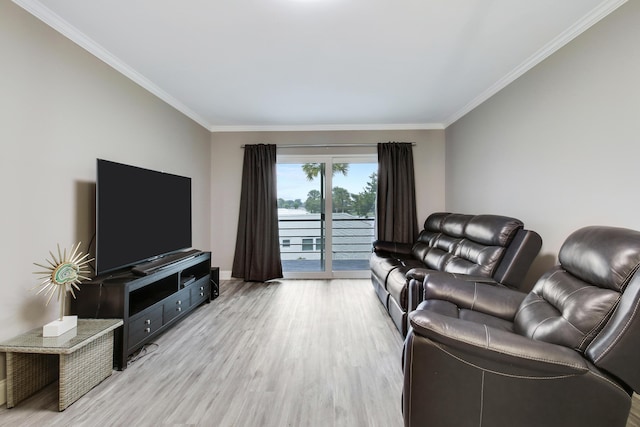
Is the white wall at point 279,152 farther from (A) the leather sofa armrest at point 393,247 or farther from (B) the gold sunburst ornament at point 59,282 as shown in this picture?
(B) the gold sunburst ornament at point 59,282

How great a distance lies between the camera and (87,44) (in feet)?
7.31

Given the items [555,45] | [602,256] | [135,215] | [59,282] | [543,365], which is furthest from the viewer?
[135,215]

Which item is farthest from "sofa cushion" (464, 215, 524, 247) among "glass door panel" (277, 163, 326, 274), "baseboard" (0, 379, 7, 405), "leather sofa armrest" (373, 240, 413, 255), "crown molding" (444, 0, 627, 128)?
"baseboard" (0, 379, 7, 405)

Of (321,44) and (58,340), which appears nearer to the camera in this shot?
(58,340)

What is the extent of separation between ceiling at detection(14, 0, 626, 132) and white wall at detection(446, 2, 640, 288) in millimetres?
183

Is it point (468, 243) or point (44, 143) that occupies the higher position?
point (44, 143)

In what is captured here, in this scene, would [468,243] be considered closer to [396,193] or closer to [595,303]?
[595,303]

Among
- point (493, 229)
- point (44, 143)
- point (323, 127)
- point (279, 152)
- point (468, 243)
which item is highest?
point (323, 127)

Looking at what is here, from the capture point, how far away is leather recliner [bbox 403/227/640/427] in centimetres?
107

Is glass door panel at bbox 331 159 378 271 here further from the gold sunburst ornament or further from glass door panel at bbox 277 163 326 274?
the gold sunburst ornament

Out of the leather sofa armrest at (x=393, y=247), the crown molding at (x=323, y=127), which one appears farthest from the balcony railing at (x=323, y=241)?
the crown molding at (x=323, y=127)

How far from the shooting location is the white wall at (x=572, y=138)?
1.72 meters

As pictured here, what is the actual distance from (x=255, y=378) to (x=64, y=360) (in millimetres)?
1139

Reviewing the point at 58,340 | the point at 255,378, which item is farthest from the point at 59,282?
the point at 255,378
